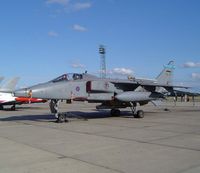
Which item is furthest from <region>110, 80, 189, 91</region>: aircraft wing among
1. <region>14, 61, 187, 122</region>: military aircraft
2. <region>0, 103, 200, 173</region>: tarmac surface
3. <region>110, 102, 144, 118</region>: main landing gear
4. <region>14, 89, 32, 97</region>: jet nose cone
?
<region>0, 103, 200, 173</region>: tarmac surface

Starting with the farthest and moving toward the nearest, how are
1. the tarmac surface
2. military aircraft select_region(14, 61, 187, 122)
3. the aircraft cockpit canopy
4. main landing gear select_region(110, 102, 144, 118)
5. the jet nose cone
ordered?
main landing gear select_region(110, 102, 144, 118) < the aircraft cockpit canopy < military aircraft select_region(14, 61, 187, 122) < the jet nose cone < the tarmac surface

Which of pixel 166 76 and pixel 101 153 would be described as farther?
pixel 166 76

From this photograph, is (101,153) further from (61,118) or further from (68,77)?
(68,77)

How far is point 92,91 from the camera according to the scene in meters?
15.6

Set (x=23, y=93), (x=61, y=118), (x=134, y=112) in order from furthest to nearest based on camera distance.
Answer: (x=134, y=112)
(x=61, y=118)
(x=23, y=93)

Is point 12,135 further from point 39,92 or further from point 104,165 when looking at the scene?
point 104,165

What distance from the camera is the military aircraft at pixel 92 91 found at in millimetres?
14039

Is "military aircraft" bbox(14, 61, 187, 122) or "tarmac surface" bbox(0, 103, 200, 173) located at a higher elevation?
"military aircraft" bbox(14, 61, 187, 122)

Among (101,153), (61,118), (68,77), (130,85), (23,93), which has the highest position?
(68,77)

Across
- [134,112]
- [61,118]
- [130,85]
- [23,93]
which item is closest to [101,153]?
[23,93]

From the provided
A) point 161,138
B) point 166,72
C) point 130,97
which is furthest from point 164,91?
point 161,138

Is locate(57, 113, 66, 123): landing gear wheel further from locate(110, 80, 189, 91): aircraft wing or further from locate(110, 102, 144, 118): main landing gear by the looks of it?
locate(110, 102, 144, 118): main landing gear

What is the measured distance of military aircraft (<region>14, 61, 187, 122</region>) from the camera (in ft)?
46.1

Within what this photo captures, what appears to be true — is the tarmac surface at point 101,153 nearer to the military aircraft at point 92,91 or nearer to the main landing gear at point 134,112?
the military aircraft at point 92,91
